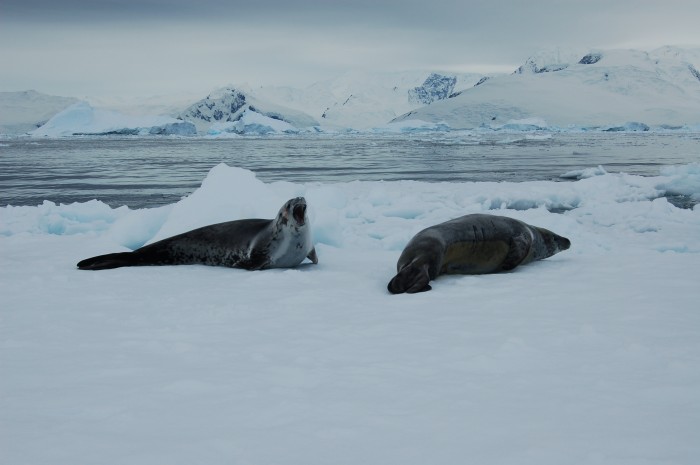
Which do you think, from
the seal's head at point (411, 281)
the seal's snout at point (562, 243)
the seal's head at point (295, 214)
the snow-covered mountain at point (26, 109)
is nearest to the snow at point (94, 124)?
the snow-covered mountain at point (26, 109)

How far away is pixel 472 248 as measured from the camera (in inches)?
176

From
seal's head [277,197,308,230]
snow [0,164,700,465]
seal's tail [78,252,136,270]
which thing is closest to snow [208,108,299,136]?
Result: seal's tail [78,252,136,270]

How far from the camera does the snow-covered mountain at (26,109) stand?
113281 mm

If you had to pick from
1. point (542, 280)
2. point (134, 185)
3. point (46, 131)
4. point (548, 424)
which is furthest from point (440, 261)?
point (46, 131)

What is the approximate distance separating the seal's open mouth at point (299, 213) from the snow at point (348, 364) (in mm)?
399

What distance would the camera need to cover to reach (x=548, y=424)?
184cm

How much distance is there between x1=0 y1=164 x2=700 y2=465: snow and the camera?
1.72 metres

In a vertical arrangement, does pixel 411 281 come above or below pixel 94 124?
below

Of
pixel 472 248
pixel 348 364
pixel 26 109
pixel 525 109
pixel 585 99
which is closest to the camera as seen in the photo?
pixel 348 364

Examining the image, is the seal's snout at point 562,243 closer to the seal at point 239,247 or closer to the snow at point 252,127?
the seal at point 239,247

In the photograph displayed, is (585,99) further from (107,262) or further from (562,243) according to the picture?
(107,262)

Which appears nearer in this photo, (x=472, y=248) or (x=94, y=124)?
(x=472, y=248)

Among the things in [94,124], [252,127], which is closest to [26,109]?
[94,124]

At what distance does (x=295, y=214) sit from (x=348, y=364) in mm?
2406
